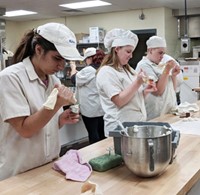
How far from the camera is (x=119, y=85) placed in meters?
2.28

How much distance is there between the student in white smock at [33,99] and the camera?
1.39 m

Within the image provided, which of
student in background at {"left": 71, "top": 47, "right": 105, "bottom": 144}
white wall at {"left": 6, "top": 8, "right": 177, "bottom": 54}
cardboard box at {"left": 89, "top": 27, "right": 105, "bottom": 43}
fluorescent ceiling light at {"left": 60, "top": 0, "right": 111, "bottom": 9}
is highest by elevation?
fluorescent ceiling light at {"left": 60, "top": 0, "right": 111, "bottom": 9}

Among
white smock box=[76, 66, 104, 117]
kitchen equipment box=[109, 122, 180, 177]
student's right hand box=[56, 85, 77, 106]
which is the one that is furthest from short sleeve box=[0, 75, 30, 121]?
white smock box=[76, 66, 104, 117]

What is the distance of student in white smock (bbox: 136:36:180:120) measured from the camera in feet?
Answer: 9.48

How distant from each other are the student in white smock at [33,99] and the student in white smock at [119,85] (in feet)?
2.20

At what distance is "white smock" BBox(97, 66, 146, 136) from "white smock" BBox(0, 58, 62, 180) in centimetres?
74

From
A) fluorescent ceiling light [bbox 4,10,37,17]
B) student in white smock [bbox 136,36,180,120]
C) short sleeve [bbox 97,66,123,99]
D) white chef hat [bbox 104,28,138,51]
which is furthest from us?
fluorescent ceiling light [bbox 4,10,37,17]

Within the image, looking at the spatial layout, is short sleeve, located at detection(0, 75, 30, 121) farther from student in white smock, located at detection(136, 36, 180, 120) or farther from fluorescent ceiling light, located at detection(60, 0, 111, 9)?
fluorescent ceiling light, located at detection(60, 0, 111, 9)

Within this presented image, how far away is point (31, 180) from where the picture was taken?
1379 mm

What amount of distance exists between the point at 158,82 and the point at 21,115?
170cm

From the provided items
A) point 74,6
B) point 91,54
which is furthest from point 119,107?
point 74,6

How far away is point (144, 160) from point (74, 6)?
575 centimetres

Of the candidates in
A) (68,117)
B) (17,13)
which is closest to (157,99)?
(68,117)

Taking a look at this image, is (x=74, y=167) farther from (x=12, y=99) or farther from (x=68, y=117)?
(x=12, y=99)
